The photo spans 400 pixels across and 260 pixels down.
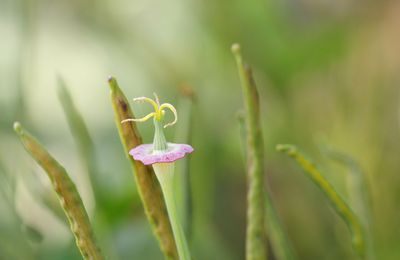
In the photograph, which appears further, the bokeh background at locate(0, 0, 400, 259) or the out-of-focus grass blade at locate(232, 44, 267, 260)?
the bokeh background at locate(0, 0, 400, 259)

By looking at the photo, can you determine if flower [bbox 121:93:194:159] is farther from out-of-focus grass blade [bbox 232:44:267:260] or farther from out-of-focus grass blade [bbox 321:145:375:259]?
out-of-focus grass blade [bbox 321:145:375:259]

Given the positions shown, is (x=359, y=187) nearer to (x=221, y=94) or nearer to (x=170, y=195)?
(x=170, y=195)

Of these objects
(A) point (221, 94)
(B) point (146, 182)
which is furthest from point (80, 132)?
(A) point (221, 94)

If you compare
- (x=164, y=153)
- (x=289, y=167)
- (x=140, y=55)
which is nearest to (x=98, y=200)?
(x=164, y=153)

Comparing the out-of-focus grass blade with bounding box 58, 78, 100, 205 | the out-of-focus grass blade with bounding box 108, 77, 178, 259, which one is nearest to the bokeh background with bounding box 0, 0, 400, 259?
the out-of-focus grass blade with bounding box 58, 78, 100, 205

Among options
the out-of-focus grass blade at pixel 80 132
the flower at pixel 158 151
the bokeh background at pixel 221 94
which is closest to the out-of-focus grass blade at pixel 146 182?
the flower at pixel 158 151

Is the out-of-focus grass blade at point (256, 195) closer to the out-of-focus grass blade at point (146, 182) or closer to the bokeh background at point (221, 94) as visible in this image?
the out-of-focus grass blade at point (146, 182)
